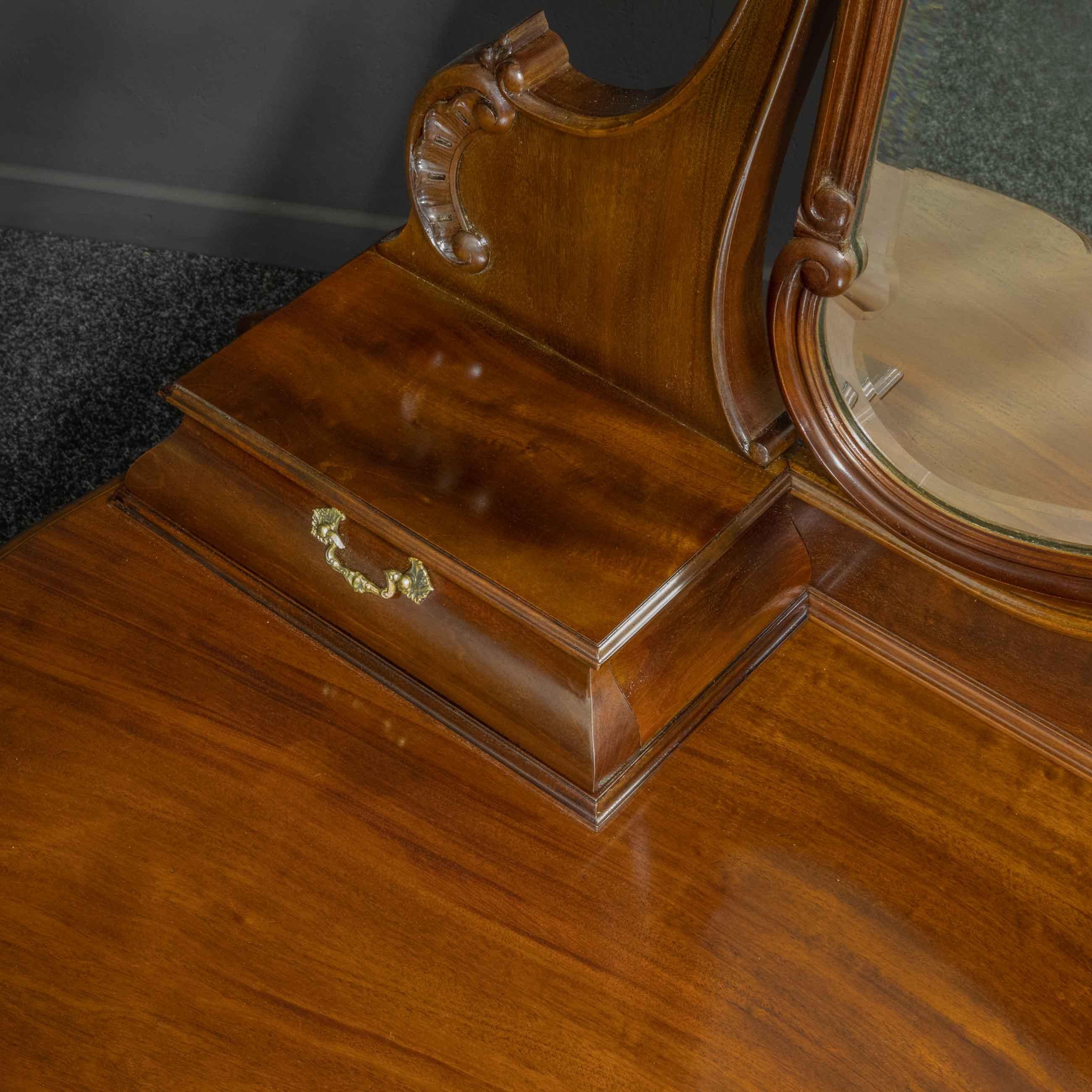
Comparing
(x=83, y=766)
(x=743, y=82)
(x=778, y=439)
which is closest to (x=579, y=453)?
(x=778, y=439)

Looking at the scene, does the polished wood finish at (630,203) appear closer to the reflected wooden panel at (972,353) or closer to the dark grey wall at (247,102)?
the reflected wooden panel at (972,353)

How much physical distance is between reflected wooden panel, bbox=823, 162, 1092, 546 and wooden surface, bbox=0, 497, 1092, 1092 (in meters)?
0.19

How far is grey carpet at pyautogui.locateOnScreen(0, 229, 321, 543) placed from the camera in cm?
150

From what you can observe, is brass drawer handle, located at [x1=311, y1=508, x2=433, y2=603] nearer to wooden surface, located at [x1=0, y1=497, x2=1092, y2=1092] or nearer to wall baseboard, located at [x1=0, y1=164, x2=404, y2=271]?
wooden surface, located at [x1=0, y1=497, x2=1092, y2=1092]

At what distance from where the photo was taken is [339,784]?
83 centimetres

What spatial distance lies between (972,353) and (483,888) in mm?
415

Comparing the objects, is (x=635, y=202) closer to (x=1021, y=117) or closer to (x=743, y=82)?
(x=743, y=82)

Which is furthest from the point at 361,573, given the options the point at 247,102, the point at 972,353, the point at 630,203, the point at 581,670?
the point at 247,102

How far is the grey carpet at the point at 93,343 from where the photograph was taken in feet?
4.91

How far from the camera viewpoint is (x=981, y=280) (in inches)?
29.3

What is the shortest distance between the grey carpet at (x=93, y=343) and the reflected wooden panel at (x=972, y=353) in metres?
0.99

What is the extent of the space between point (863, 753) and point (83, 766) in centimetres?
49

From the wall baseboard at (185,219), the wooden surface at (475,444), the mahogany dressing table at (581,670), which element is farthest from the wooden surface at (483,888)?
the wall baseboard at (185,219)

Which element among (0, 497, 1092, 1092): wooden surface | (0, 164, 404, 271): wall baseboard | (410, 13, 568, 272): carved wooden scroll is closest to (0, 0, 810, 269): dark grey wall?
(0, 164, 404, 271): wall baseboard
